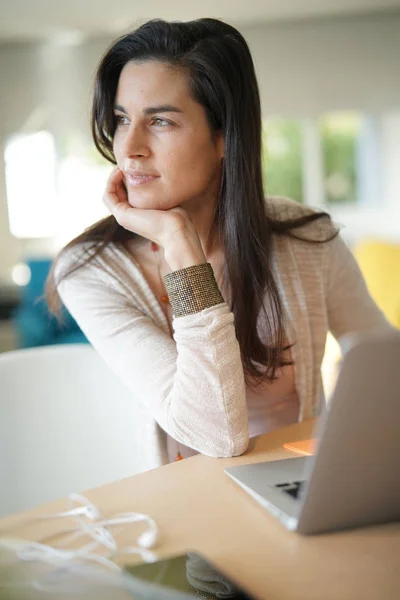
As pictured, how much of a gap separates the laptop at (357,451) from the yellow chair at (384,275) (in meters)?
3.10

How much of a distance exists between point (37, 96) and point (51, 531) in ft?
20.9

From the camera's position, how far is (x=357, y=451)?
750 mm

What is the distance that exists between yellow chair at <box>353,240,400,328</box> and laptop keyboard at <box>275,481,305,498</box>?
9.81ft

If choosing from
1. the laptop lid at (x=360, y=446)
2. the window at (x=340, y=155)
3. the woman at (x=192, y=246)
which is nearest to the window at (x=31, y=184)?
the window at (x=340, y=155)

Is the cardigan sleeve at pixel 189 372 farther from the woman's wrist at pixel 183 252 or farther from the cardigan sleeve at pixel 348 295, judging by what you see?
the cardigan sleeve at pixel 348 295

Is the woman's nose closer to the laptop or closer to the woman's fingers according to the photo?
the woman's fingers

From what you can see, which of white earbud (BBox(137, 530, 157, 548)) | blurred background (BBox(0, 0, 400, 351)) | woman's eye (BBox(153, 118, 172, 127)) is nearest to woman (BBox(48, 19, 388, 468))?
woman's eye (BBox(153, 118, 172, 127))

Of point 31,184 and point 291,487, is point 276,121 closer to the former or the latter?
point 31,184

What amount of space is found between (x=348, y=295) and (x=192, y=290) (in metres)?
0.53

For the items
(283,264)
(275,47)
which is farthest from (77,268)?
(275,47)

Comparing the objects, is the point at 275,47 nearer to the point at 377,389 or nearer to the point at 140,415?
the point at 140,415

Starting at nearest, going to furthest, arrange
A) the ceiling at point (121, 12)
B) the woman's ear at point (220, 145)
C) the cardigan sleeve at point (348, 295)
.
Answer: the woman's ear at point (220, 145) < the cardigan sleeve at point (348, 295) < the ceiling at point (121, 12)

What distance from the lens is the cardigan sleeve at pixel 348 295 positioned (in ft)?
5.42

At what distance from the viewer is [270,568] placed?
75 centimetres
